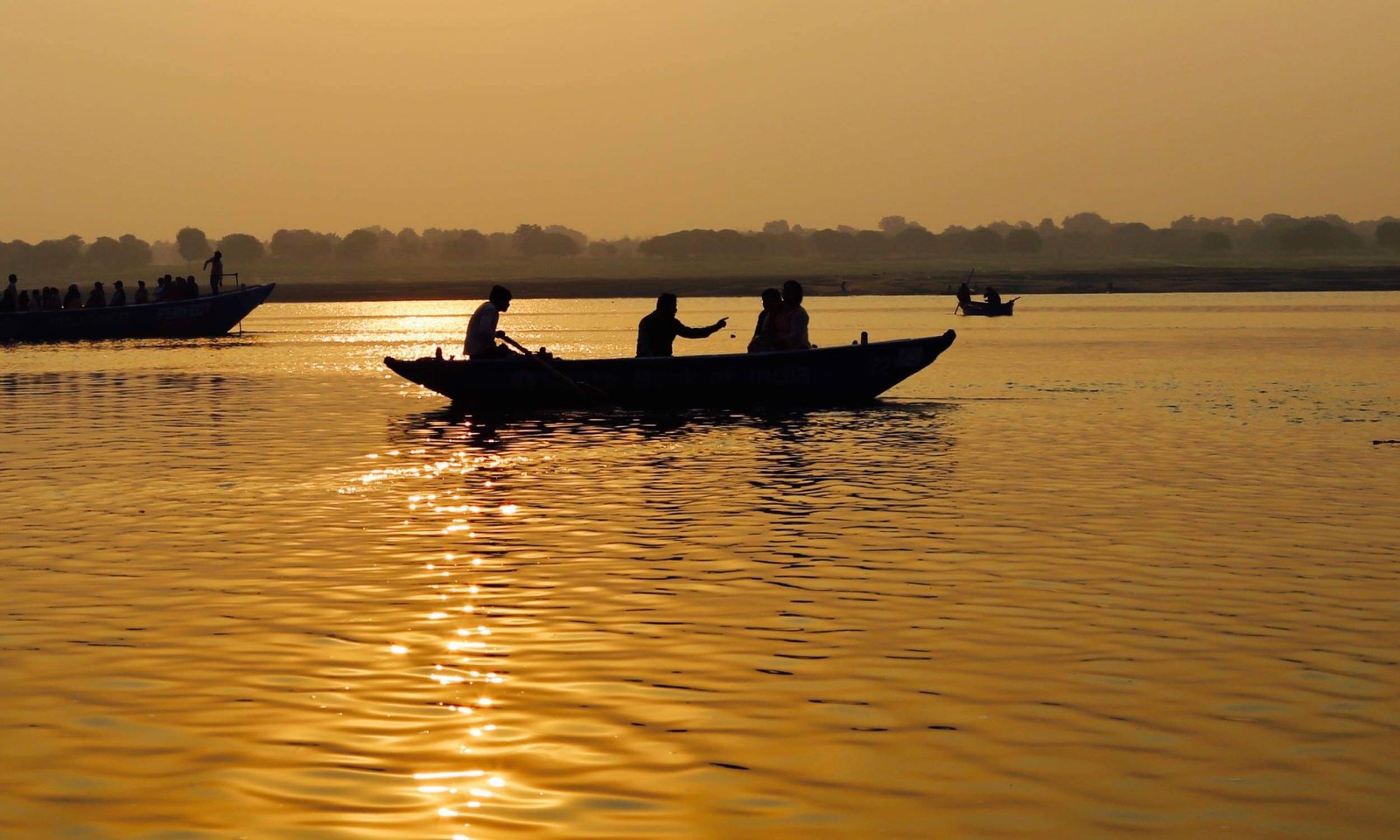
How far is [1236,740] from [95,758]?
5397mm

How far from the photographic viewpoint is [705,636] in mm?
10797

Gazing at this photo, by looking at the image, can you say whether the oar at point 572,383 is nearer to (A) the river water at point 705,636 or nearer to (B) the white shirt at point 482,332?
(B) the white shirt at point 482,332

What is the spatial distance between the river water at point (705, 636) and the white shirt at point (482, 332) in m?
4.40

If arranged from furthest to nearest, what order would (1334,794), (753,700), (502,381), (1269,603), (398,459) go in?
(502,381) < (398,459) < (1269,603) < (753,700) < (1334,794)

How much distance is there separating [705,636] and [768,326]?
1959 centimetres

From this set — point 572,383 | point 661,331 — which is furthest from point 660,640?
point 661,331

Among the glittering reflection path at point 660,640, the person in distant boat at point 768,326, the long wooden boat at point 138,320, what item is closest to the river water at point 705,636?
the glittering reflection path at point 660,640

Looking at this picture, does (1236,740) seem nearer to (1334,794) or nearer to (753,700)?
(1334,794)

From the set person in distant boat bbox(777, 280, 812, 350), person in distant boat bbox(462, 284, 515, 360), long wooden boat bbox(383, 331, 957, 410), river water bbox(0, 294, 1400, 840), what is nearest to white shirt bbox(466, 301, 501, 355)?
person in distant boat bbox(462, 284, 515, 360)

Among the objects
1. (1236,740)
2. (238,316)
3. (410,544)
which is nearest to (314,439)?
(410,544)

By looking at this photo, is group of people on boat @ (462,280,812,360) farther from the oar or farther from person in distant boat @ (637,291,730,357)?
the oar

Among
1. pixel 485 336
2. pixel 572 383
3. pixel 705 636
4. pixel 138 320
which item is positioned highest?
pixel 138 320

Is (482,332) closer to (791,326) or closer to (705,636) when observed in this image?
(791,326)

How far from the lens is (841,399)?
3077 cm
